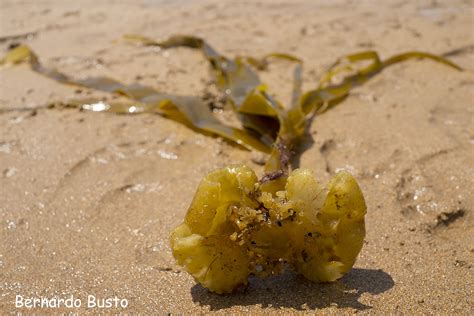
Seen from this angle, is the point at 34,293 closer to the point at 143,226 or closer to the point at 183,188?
the point at 143,226

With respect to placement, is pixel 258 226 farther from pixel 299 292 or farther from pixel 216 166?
pixel 216 166

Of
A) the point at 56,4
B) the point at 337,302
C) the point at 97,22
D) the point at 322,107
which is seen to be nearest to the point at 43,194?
the point at 337,302

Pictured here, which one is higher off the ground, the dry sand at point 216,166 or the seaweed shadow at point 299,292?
the seaweed shadow at point 299,292

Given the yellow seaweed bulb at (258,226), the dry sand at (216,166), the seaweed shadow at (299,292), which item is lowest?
the dry sand at (216,166)

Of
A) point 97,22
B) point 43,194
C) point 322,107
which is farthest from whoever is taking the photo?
point 97,22

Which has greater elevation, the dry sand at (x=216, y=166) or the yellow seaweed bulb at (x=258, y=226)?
the yellow seaweed bulb at (x=258, y=226)

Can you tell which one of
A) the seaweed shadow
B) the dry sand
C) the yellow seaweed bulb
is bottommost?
the dry sand

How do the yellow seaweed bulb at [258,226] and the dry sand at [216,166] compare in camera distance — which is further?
the dry sand at [216,166]

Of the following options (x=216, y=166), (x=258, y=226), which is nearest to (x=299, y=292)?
(x=258, y=226)
